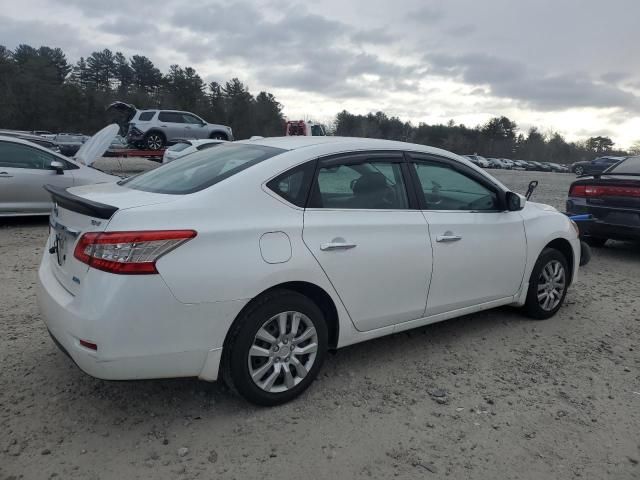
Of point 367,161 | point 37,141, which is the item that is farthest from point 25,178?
point 367,161

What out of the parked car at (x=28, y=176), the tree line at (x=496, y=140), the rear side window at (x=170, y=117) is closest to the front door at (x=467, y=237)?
the parked car at (x=28, y=176)

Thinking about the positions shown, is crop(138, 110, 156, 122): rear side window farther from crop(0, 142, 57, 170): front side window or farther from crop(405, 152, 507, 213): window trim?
crop(405, 152, 507, 213): window trim

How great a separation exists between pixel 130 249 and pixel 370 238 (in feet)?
4.80

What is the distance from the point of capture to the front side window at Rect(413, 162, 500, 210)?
375 centimetres

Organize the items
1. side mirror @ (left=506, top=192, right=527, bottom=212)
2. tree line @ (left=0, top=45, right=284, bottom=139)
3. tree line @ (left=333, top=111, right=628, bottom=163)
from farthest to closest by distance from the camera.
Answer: tree line @ (left=333, top=111, right=628, bottom=163), tree line @ (left=0, top=45, right=284, bottom=139), side mirror @ (left=506, top=192, right=527, bottom=212)

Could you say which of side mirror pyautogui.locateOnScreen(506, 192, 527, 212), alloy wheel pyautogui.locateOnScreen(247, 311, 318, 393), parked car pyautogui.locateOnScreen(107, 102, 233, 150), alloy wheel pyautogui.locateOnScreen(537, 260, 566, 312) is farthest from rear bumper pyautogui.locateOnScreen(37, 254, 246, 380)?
parked car pyautogui.locateOnScreen(107, 102, 233, 150)

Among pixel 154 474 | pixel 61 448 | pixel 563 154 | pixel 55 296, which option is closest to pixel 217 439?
pixel 154 474

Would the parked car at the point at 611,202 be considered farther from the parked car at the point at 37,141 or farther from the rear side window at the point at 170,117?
the rear side window at the point at 170,117

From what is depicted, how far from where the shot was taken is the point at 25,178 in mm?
8109

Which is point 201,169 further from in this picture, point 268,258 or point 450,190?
point 450,190

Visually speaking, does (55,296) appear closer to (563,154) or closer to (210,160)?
(210,160)

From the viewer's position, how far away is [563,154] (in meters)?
96.4

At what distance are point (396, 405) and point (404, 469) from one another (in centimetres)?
61

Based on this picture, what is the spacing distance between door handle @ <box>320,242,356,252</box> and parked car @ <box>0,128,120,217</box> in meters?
6.74
